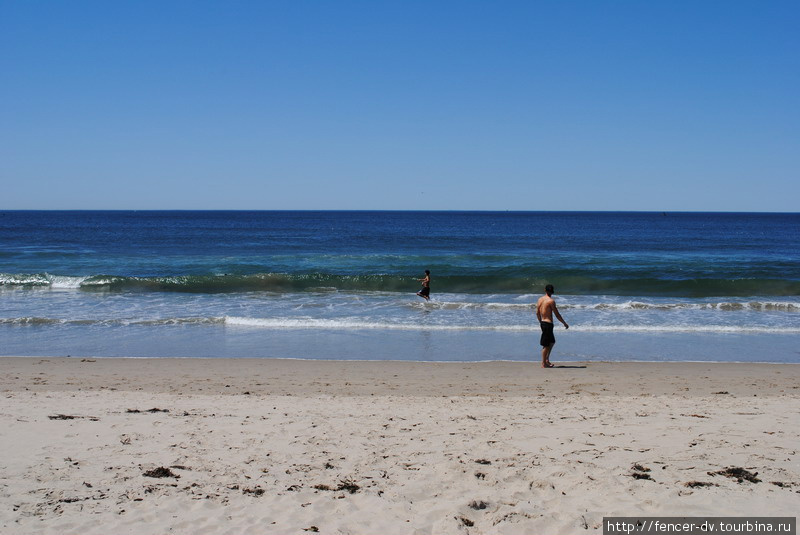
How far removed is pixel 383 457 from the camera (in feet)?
18.5

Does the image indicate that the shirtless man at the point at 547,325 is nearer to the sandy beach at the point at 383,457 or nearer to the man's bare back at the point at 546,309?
the man's bare back at the point at 546,309

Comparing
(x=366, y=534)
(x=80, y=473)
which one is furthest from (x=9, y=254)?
(x=366, y=534)

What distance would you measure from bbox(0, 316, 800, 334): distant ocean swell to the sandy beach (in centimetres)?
597

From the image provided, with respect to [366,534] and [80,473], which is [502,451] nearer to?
[366,534]

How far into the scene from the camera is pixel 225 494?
15.9 feet

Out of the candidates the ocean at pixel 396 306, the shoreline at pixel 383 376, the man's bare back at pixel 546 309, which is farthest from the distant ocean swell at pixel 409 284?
the shoreline at pixel 383 376

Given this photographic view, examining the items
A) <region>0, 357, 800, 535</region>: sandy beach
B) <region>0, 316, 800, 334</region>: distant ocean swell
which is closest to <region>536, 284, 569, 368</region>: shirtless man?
<region>0, 357, 800, 535</region>: sandy beach

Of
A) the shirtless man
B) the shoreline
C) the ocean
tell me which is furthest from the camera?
the ocean

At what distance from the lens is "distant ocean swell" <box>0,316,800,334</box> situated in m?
15.3

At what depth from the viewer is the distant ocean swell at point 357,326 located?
603 inches

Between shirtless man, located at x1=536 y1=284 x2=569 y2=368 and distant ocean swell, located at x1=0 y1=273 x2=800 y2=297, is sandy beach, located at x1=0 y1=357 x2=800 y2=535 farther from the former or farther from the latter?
distant ocean swell, located at x1=0 y1=273 x2=800 y2=297

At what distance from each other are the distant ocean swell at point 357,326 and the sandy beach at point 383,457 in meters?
5.97

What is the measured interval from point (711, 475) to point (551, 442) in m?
1.44

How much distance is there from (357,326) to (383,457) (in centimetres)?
1004
